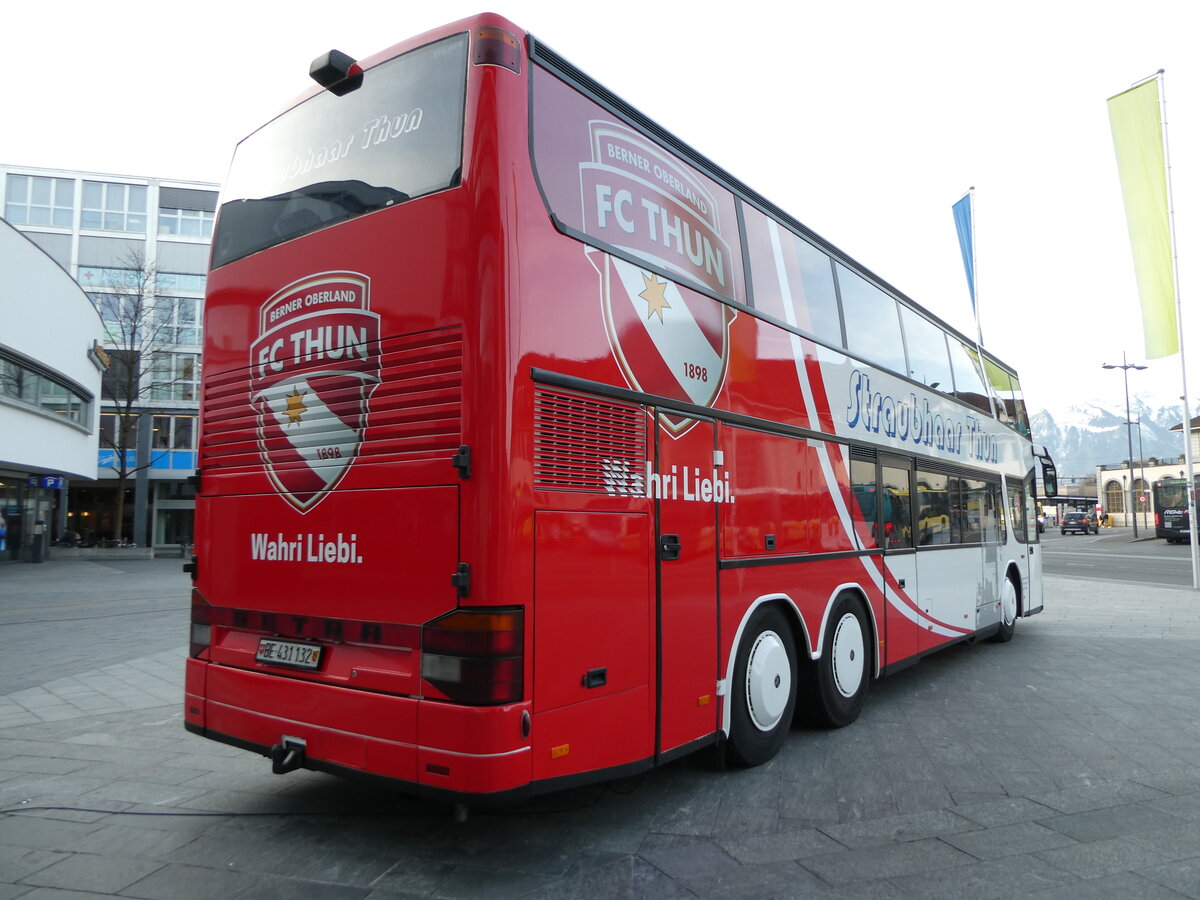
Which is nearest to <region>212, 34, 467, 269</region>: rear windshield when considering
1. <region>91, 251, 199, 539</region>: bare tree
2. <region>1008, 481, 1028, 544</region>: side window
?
<region>1008, 481, 1028, 544</region>: side window

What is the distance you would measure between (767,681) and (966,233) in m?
13.8

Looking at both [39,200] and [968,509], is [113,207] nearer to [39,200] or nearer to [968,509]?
[39,200]

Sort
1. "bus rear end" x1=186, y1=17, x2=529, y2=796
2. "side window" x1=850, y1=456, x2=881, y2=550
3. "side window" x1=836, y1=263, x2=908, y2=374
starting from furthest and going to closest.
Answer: "side window" x1=836, y1=263, x2=908, y2=374
"side window" x1=850, y1=456, x2=881, y2=550
"bus rear end" x1=186, y1=17, x2=529, y2=796

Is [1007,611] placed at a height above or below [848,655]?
below

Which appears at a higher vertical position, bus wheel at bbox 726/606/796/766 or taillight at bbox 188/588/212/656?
taillight at bbox 188/588/212/656

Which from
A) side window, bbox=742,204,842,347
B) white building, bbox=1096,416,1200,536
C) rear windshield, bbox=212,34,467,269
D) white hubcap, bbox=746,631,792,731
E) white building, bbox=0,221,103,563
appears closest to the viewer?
rear windshield, bbox=212,34,467,269

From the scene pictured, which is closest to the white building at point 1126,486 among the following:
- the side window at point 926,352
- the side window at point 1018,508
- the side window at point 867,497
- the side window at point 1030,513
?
the side window at point 1030,513

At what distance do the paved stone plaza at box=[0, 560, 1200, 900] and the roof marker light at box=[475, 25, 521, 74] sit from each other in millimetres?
3683

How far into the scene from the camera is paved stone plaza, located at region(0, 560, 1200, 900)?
11.8 ft

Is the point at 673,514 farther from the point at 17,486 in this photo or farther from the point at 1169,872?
the point at 17,486

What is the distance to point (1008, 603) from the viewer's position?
1084cm

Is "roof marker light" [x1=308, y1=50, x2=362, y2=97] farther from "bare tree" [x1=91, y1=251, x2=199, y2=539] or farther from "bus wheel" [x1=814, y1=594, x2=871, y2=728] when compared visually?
"bare tree" [x1=91, y1=251, x2=199, y2=539]

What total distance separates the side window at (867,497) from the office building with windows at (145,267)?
40.0 meters

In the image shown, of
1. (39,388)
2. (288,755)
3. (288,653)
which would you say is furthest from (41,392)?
(288,755)
